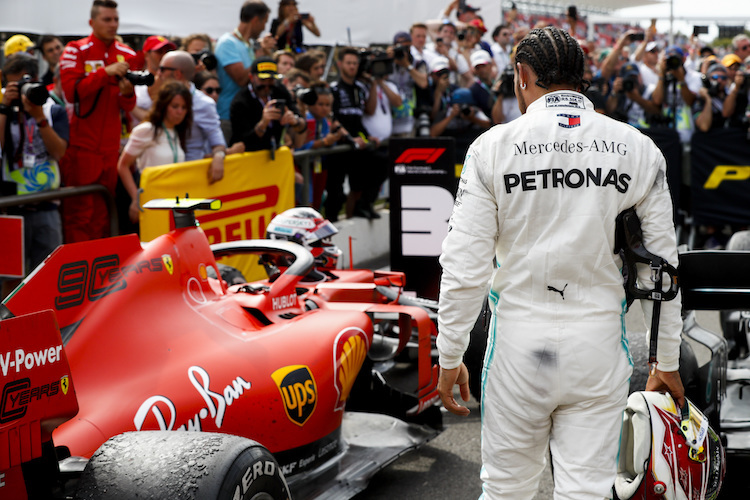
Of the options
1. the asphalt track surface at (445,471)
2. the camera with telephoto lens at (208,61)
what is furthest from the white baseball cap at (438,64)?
the asphalt track surface at (445,471)

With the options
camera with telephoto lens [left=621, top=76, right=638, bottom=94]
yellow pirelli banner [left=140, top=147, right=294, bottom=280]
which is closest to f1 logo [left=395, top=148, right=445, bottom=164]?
yellow pirelli banner [left=140, top=147, right=294, bottom=280]

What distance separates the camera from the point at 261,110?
7840 mm

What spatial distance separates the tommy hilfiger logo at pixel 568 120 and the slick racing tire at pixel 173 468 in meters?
1.35

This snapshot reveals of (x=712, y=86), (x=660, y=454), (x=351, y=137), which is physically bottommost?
(x=660, y=454)

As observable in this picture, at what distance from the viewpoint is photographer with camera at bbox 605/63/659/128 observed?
449 inches

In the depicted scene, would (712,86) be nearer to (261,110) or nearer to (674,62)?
(674,62)

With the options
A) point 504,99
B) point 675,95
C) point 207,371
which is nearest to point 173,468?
point 207,371

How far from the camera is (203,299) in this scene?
3.99 metres

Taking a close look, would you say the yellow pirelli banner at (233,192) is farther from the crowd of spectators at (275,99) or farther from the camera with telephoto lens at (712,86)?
the camera with telephoto lens at (712,86)

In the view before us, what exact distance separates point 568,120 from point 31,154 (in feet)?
13.5

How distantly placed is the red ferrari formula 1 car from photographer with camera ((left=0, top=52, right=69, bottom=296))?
5.32 ft

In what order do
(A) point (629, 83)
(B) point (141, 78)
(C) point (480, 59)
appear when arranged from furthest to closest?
(C) point (480, 59), (A) point (629, 83), (B) point (141, 78)

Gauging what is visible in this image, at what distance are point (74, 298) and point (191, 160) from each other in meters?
3.87

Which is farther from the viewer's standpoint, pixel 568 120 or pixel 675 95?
pixel 675 95
